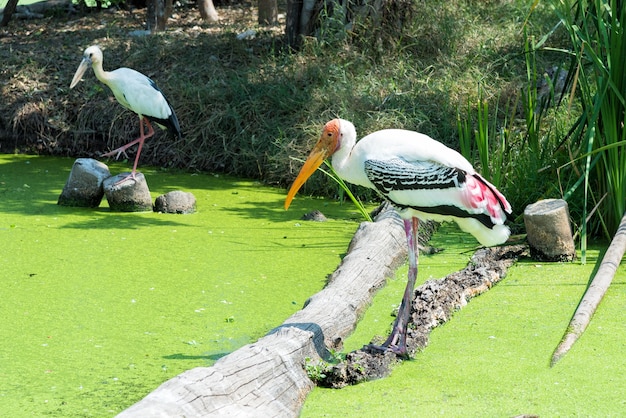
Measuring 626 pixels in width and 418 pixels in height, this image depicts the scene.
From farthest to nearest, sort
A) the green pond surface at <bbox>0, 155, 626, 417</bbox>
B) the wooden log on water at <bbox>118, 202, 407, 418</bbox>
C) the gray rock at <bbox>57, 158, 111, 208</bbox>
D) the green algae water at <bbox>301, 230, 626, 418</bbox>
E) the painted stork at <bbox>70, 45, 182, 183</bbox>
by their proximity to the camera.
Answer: the painted stork at <bbox>70, 45, 182, 183</bbox>
the gray rock at <bbox>57, 158, 111, 208</bbox>
the green pond surface at <bbox>0, 155, 626, 417</bbox>
the green algae water at <bbox>301, 230, 626, 418</bbox>
the wooden log on water at <bbox>118, 202, 407, 418</bbox>

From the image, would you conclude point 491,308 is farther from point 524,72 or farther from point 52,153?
point 52,153

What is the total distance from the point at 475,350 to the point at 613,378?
60 centimetres

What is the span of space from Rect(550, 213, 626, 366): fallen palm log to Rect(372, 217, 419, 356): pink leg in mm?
629

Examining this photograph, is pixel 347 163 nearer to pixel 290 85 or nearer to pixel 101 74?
pixel 101 74

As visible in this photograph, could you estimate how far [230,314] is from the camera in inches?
179

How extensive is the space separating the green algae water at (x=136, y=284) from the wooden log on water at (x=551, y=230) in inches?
47.0

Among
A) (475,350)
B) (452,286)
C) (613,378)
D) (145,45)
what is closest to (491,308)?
(452,286)

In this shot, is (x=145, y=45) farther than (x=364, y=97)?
Yes

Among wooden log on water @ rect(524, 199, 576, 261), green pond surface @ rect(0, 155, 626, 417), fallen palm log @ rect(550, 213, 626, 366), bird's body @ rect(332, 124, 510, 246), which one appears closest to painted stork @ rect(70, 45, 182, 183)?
green pond surface @ rect(0, 155, 626, 417)

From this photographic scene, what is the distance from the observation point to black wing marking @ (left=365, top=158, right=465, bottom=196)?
3.88 metres

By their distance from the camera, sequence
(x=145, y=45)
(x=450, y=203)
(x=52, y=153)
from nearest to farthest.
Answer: (x=450, y=203) → (x=52, y=153) → (x=145, y=45)

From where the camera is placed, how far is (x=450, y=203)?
12.9 feet

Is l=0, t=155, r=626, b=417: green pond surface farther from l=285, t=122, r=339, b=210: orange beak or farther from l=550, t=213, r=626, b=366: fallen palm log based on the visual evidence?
l=285, t=122, r=339, b=210: orange beak

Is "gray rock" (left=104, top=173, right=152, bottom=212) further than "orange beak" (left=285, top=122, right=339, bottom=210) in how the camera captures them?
Yes
